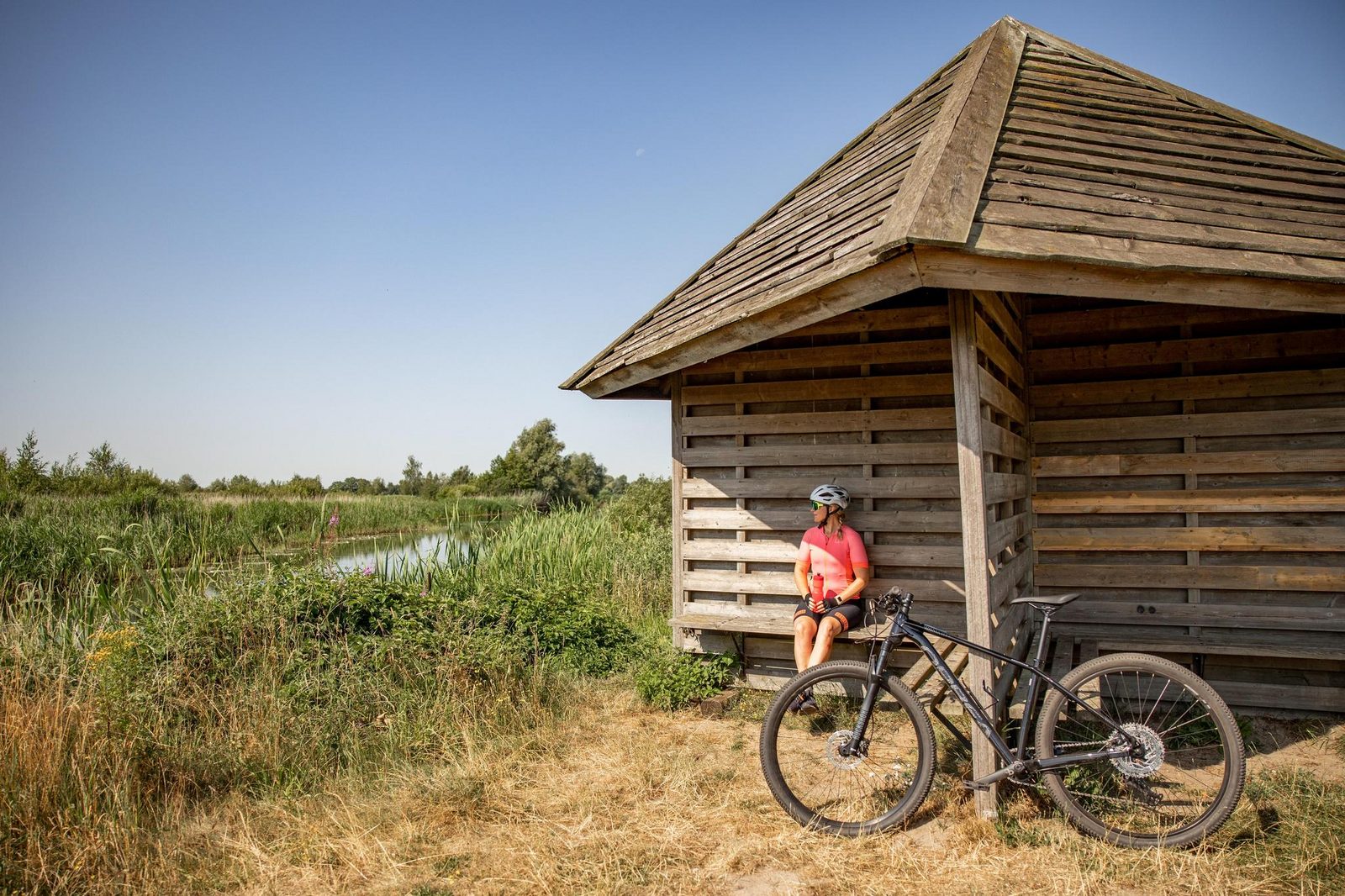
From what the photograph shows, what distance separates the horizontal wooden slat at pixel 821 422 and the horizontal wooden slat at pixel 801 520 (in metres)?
0.65

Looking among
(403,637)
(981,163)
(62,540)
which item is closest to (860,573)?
(981,163)

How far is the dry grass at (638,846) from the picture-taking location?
3.47 m

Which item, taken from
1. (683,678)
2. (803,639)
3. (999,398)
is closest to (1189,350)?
(999,398)

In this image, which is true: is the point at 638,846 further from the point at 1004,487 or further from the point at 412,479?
the point at 412,479

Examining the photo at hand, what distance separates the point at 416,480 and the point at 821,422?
63.6 meters

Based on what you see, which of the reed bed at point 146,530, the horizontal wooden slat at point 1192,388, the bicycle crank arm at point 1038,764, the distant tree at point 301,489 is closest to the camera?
the bicycle crank arm at point 1038,764

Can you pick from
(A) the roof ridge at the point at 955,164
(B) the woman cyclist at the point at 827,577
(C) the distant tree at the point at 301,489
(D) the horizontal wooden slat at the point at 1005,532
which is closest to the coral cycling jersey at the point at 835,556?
(B) the woman cyclist at the point at 827,577

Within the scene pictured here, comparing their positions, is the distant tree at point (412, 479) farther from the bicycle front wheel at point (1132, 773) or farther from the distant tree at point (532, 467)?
the bicycle front wheel at point (1132, 773)

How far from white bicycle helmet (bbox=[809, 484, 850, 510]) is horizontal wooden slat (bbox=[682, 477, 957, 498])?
1.29ft

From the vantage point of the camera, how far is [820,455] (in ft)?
20.2

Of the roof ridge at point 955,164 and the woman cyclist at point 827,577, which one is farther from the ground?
the roof ridge at point 955,164

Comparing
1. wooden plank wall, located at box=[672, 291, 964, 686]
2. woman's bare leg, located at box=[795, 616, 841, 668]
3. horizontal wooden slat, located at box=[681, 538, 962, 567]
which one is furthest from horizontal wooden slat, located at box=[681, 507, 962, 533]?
woman's bare leg, located at box=[795, 616, 841, 668]

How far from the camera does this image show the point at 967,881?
3.46 meters

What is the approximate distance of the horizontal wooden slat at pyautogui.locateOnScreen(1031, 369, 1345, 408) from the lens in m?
5.63
